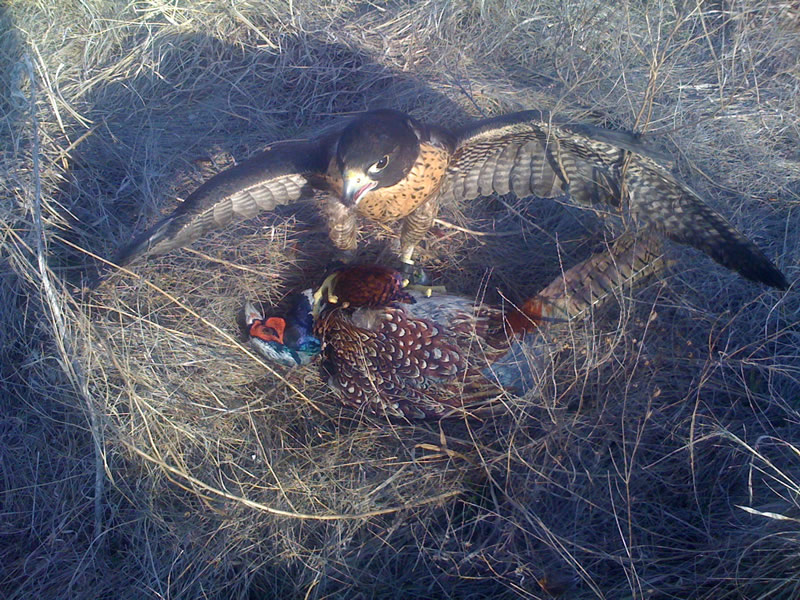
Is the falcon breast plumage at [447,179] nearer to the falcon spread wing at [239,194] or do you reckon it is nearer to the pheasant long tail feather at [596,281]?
the falcon spread wing at [239,194]

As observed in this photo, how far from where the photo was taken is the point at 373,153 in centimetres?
236

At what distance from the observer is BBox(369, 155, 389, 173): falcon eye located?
2.40 metres

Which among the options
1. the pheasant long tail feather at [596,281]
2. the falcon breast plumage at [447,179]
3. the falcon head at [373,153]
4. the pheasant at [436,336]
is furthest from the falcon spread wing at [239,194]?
the pheasant long tail feather at [596,281]

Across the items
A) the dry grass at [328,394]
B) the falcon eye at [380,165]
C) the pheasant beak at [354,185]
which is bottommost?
the dry grass at [328,394]

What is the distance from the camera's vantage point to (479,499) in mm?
2375

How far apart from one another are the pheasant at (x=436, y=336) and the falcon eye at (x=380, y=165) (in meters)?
0.61

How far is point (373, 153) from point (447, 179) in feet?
2.56

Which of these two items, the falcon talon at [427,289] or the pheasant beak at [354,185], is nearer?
the pheasant beak at [354,185]

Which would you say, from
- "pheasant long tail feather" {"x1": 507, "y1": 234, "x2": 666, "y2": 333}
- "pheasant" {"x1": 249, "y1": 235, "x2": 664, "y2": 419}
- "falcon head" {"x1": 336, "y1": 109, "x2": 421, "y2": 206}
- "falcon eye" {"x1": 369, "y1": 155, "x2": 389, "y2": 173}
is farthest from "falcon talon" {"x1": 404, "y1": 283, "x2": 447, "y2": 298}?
"falcon eye" {"x1": 369, "y1": 155, "x2": 389, "y2": 173}

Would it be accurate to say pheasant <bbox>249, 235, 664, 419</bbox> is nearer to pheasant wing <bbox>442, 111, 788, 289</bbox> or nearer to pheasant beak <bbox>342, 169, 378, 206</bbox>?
pheasant wing <bbox>442, 111, 788, 289</bbox>

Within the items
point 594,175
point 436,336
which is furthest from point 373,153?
point 594,175

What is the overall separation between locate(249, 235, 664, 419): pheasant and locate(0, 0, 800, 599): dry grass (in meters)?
0.15

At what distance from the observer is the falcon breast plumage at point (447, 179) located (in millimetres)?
2334

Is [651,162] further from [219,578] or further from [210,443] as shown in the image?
[219,578]
